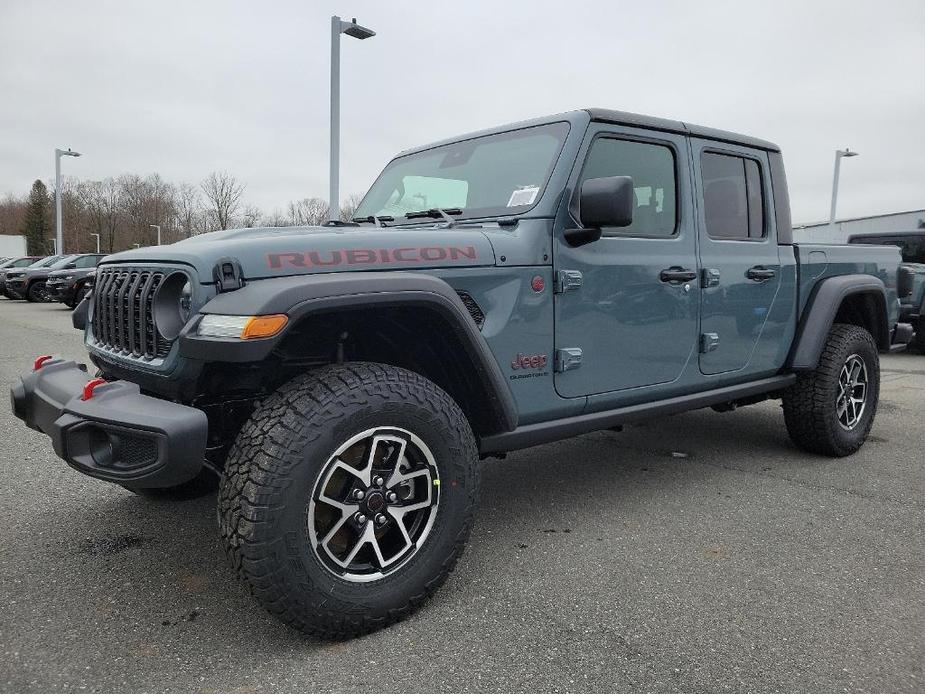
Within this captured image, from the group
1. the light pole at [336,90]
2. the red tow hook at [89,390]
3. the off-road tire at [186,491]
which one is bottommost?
the off-road tire at [186,491]

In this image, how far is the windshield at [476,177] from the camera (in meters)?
3.12

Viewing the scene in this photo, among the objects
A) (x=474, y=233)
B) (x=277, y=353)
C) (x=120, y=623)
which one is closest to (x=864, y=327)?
(x=474, y=233)

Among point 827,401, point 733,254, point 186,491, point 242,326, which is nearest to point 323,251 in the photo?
point 242,326

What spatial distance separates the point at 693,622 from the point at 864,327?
130 inches

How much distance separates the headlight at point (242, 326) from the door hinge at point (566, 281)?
4.04 ft

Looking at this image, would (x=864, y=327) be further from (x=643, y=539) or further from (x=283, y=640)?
(x=283, y=640)

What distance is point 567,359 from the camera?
299 cm

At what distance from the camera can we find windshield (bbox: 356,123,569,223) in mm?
3123

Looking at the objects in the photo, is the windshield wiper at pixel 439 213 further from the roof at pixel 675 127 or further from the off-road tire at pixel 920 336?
the off-road tire at pixel 920 336

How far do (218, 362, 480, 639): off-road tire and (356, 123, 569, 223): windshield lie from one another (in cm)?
107

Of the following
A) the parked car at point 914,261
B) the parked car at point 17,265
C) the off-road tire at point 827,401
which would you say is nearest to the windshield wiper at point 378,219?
the off-road tire at point 827,401

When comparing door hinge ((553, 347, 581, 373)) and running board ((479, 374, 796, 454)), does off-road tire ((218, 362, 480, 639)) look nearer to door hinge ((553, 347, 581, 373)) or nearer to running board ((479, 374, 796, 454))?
running board ((479, 374, 796, 454))

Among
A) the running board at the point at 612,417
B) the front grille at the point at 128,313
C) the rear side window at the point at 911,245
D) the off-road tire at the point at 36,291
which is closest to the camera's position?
the front grille at the point at 128,313

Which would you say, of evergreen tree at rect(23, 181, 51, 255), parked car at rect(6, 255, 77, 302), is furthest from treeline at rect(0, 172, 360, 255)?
parked car at rect(6, 255, 77, 302)
